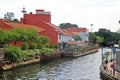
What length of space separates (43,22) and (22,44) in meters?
35.7

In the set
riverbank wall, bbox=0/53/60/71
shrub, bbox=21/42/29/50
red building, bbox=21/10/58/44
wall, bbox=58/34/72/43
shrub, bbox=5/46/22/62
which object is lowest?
riverbank wall, bbox=0/53/60/71

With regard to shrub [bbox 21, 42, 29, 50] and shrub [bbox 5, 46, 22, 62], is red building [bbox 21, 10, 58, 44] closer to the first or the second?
shrub [bbox 21, 42, 29, 50]

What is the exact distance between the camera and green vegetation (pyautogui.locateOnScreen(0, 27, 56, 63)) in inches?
2426

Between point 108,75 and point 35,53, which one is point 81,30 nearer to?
point 35,53

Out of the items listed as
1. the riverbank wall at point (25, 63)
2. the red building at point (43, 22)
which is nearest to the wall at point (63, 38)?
the red building at point (43, 22)

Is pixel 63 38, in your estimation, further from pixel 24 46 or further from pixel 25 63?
pixel 25 63

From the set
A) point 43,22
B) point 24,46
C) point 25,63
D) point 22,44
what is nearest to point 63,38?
point 43,22

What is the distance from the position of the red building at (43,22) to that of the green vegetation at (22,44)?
16558 mm

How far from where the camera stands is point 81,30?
182125 millimetres

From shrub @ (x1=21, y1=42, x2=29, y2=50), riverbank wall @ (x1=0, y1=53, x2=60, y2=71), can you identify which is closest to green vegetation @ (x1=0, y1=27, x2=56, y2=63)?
shrub @ (x1=21, y1=42, x2=29, y2=50)

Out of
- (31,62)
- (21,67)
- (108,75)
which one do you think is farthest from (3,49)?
(108,75)

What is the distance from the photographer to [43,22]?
111750 mm

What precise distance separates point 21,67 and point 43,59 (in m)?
18.2

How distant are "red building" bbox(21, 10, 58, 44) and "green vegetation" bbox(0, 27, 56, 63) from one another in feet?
54.3
